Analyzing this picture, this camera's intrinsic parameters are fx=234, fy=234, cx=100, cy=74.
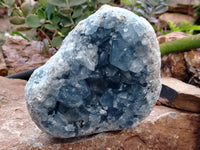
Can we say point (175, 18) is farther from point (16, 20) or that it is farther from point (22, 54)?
point (16, 20)

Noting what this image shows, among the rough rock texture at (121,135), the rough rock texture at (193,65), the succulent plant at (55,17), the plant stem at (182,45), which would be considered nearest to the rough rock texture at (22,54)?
the succulent plant at (55,17)

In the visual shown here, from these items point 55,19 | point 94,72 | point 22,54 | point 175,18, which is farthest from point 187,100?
point 175,18

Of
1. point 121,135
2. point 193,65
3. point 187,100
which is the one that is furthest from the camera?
point 193,65

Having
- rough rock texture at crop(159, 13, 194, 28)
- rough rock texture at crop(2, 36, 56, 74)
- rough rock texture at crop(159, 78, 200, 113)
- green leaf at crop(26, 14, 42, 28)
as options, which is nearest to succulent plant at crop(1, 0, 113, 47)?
green leaf at crop(26, 14, 42, 28)

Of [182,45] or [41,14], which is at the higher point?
[41,14]

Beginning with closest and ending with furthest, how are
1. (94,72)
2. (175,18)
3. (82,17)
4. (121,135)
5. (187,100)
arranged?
(94,72) < (121,135) < (187,100) < (82,17) < (175,18)

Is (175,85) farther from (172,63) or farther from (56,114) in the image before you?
(56,114)

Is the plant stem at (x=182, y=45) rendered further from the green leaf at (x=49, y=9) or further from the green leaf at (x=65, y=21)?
the green leaf at (x=49, y=9)

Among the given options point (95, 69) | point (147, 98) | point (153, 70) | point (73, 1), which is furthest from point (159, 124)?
point (73, 1)
